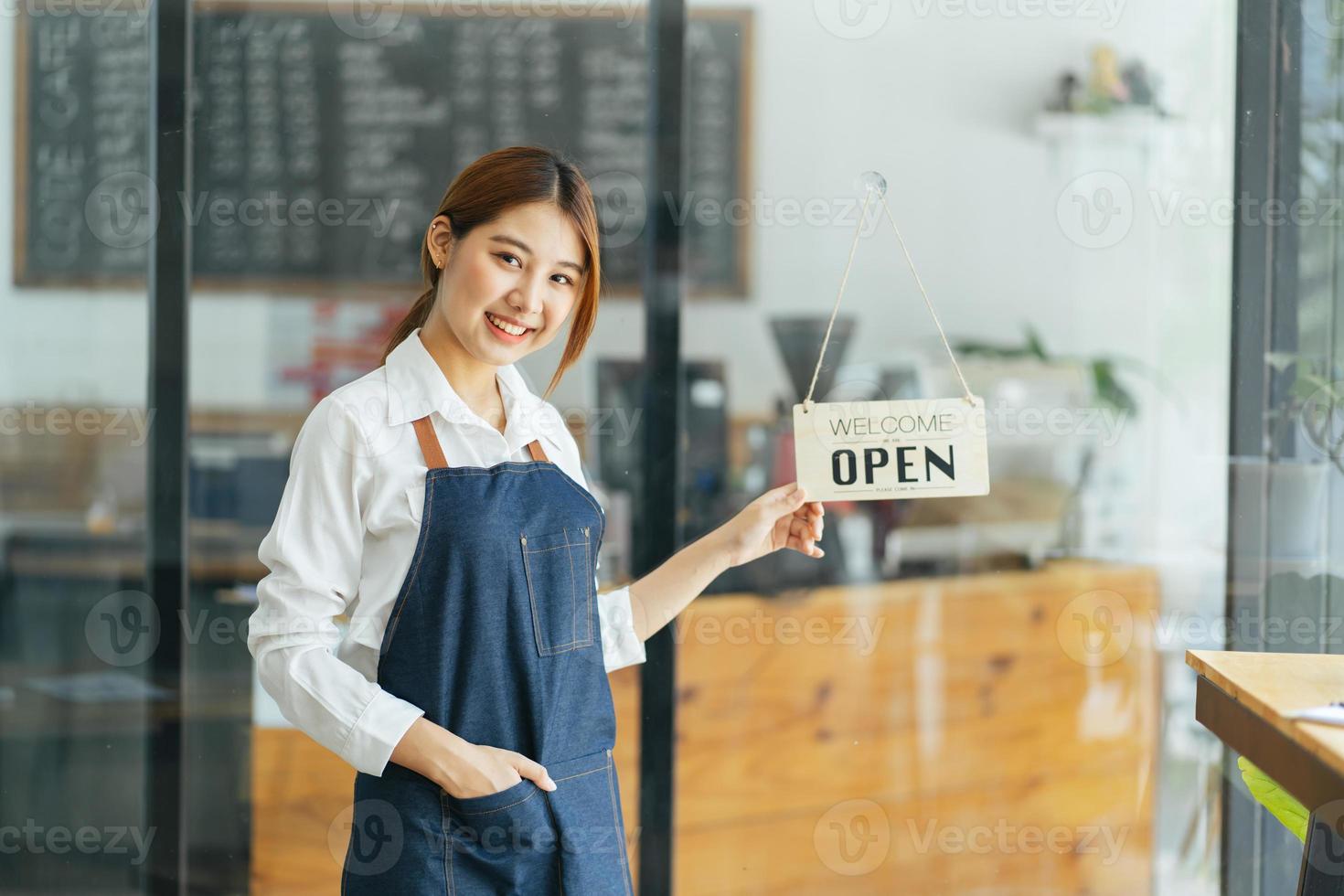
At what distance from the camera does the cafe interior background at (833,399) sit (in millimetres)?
2326

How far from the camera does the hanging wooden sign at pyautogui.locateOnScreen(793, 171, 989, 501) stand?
1513 millimetres

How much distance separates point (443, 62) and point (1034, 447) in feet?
5.18

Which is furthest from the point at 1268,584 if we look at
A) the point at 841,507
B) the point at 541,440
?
the point at 541,440

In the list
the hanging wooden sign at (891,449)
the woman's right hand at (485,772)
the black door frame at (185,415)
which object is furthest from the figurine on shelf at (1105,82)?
the woman's right hand at (485,772)

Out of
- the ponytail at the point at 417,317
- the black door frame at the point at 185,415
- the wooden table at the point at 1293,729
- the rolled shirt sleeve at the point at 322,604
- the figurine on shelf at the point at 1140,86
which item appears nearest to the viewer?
the wooden table at the point at 1293,729

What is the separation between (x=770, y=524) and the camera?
59.3 inches

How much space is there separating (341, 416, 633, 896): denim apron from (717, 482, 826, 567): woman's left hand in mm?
244

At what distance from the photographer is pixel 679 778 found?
2303mm

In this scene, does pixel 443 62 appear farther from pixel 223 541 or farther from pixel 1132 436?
pixel 1132 436

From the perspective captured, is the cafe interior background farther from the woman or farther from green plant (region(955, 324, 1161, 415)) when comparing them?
the woman

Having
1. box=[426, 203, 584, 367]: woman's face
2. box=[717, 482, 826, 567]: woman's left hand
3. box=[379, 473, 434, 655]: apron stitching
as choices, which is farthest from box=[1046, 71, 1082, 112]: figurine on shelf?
box=[379, 473, 434, 655]: apron stitching

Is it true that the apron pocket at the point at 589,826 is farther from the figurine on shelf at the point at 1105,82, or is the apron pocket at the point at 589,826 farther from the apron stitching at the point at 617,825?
the figurine on shelf at the point at 1105,82

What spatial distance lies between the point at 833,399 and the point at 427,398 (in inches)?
47.2

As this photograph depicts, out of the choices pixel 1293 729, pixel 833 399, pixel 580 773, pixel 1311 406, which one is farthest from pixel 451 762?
pixel 1311 406
